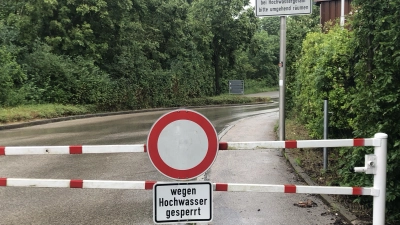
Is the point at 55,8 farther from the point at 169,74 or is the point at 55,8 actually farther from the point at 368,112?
the point at 368,112

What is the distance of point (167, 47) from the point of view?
3569 centimetres

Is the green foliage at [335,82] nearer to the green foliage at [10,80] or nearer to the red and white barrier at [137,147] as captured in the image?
Answer: the red and white barrier at [137,147]

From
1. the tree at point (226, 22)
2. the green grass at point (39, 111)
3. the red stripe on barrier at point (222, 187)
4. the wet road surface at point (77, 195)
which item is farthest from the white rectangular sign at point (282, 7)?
the tree at point (226, 22)

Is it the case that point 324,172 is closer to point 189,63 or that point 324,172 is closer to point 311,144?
point 311,144

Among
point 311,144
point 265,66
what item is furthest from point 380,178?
point 265,66

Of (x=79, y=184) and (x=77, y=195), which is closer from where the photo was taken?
(x=79, y=184)

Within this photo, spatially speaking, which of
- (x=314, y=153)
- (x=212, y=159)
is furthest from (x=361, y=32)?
(x=314, y=153)

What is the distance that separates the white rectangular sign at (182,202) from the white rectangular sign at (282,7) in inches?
277

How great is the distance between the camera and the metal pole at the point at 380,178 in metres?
3.51

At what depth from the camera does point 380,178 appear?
3.55 metres

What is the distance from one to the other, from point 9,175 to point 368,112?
640 centimetres

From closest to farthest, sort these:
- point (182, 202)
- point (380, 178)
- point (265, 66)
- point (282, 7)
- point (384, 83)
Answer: point (182, 202) < point (380, 178) < point (384, 83) < point (282, 7) < point (265, 66)

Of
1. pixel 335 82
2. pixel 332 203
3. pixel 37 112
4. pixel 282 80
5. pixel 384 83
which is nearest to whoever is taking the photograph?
pixel 384 83

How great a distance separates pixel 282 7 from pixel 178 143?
700cm
